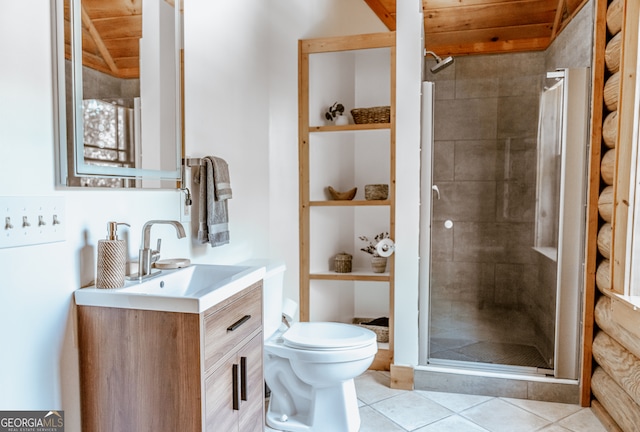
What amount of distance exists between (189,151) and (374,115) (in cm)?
132

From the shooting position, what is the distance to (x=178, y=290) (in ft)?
5.43

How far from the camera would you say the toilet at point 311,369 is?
6.71 feet

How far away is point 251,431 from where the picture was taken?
5.46 feet

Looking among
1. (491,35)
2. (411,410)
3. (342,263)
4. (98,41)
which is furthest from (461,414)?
(491,35)

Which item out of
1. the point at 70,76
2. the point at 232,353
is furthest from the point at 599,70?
the point at 70,76

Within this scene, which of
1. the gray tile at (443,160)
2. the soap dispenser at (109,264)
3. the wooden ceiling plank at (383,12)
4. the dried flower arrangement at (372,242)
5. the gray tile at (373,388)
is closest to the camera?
the soap dispenser at (109,264)

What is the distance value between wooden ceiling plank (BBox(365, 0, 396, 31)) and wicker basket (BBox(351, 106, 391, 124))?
1.06 m

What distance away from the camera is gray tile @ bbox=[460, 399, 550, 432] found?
2.20m

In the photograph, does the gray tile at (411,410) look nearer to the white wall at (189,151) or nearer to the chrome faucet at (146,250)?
the white wall at (189,151)

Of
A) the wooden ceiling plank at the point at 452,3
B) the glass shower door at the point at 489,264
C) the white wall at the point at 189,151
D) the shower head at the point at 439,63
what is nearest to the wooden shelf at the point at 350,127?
the white wall at the point at 189,151

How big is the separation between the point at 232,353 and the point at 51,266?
62cm

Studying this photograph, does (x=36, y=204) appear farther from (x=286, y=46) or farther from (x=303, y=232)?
(x=286, y=46)

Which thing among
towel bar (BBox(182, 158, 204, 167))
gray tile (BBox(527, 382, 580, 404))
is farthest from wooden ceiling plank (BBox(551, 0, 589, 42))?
towel bar (BBox(182, 158, 204, 167))

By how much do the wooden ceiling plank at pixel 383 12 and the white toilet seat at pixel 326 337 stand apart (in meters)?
2.49
